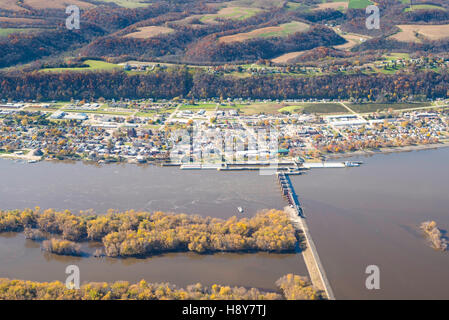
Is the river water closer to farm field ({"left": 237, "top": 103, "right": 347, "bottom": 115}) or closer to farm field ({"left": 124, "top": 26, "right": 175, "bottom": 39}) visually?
farm field ({"left": 237, "top": 103, "right": 347, "bottom": 115})

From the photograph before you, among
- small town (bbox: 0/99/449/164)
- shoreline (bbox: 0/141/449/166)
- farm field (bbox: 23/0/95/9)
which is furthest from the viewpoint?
farm field (bbox: 23/0/95/9)

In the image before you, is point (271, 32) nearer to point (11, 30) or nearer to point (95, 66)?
point (95, 66)

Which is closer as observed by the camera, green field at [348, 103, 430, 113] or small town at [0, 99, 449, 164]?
small town at [0, 99, 449, 164]

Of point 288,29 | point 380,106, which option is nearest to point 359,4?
point 288,29

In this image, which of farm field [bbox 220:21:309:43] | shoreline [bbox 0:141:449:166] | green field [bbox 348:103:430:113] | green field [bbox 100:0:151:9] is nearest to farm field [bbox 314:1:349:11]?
farm field [bbox 220:21:309:43]

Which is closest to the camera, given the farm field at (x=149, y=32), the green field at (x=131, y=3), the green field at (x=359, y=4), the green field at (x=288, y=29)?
the green field at (x=288, y=29)

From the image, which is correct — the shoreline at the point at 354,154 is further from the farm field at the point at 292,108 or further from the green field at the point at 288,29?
the green field at the point at 288,29

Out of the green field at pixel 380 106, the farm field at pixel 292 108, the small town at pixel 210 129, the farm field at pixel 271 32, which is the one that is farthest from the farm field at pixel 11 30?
the green field at pixel 380 106

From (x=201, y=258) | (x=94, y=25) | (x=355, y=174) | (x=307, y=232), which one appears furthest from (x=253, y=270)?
(x=94, y=25)
